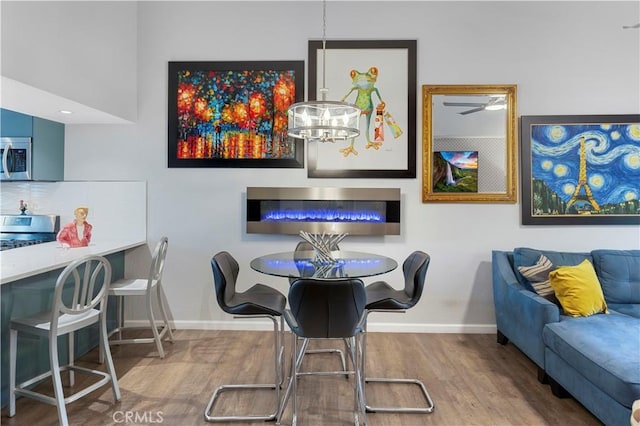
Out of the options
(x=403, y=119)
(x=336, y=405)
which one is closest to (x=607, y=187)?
(x=403, y=119)

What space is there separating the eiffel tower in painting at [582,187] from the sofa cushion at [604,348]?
123 centimetres

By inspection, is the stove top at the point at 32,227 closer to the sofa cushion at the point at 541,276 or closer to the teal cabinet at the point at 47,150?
the teal cabinet at the point at 47,150

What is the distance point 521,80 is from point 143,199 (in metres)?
3.76

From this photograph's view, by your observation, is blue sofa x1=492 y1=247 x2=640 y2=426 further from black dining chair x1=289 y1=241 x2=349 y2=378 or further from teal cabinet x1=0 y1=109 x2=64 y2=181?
teal cabinet x1=0 y1=109 x2=64 y2=181

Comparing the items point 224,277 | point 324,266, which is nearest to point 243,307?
point 224,277

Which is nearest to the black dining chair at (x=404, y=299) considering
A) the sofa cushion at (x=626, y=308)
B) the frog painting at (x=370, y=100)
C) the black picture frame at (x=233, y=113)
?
the frog painting at (x=370, y=100)

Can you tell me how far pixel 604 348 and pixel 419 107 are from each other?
2392 mm

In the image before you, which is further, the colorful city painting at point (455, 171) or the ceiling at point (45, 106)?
the colorful city painting at point (455, 171)

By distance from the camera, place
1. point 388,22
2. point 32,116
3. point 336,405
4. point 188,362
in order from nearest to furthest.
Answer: point 336,405 → point 188,362 → point 32,116 → point 388,22

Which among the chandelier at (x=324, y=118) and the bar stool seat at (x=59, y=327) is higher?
the chandelier at (x=324, y=118)

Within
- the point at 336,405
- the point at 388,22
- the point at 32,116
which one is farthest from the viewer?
the point at 388,22

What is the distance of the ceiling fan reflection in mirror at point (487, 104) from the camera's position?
11.9 feet

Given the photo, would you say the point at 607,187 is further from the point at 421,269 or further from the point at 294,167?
the point at 294,167

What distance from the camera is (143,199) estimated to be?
3754 millimetres
